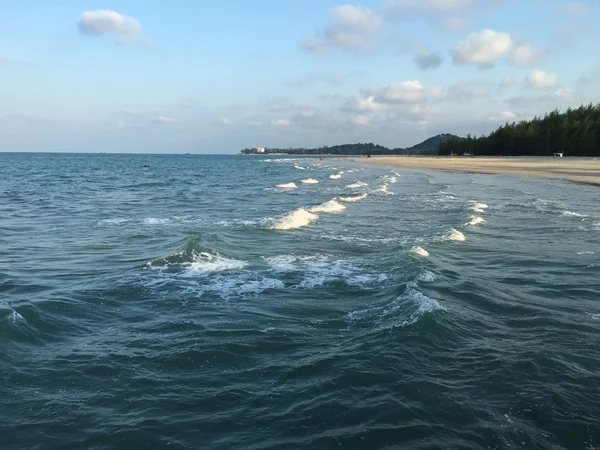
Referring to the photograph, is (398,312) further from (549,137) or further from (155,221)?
(549,137)

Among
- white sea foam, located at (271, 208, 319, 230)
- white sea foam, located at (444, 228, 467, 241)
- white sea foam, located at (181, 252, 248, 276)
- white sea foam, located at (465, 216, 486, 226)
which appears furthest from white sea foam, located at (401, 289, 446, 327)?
white sea foam, located at (465, 216, 486, 226)

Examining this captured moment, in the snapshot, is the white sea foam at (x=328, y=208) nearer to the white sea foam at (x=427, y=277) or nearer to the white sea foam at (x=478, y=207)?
the white sea foam at (x=478, y=207)

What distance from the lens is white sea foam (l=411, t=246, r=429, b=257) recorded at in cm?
1466

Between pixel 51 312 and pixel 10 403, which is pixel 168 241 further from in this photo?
pixel 10 403

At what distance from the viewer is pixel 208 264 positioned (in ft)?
46.4

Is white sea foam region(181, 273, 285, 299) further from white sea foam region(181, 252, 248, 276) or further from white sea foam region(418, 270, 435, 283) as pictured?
white sea foam region(418, 270, 435, 283)

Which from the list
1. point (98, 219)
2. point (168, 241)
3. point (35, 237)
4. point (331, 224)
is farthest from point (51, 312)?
point (98, 219)

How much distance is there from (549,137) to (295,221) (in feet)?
301

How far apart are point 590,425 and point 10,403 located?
24.0 feet

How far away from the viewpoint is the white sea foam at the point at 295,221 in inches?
824

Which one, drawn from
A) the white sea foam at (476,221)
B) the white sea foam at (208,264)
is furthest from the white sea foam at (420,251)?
the white sea foam at (476,221)

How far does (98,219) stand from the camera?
79.9 feet

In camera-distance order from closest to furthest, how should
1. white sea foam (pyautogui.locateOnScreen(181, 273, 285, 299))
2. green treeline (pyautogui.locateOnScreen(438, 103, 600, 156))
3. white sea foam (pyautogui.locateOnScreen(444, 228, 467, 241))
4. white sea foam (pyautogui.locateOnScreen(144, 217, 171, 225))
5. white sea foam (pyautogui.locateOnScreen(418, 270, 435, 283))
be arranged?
1. white sea foam (pyautogui.locateOnScreen(181, 273, 285, 299))
2. white sea foam (pyautogui.locateOnScreen(418, 270, 435, 283))
3. white sea foam (pyautogui.locateOnScreen(444, 228, 467, 241))
4. white sea foam (pyautogui.locateOnScreen(144, 217, 171, 225))
5. green treeline (pyautogui.locateOnScreen(438, 103, 600, 156))

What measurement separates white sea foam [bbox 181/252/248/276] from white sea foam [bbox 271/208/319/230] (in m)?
5.99
